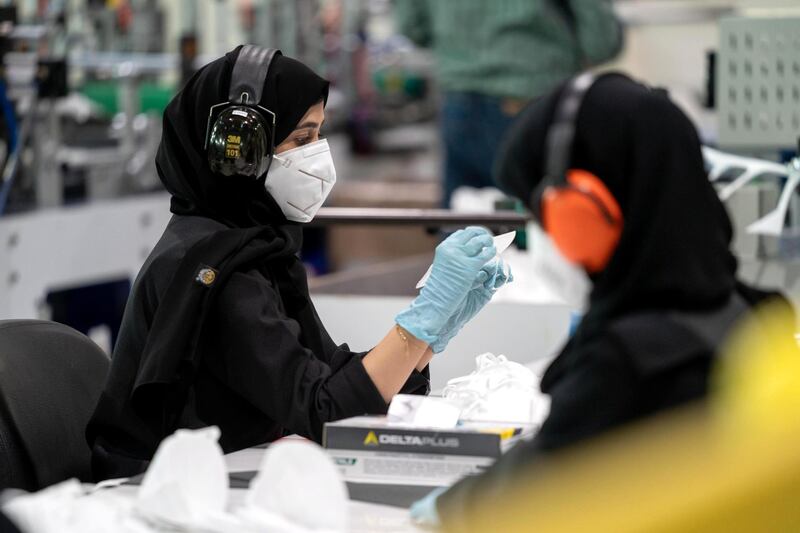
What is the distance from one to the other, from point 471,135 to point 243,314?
8.55 ft

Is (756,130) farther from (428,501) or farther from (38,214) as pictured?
(38,214)

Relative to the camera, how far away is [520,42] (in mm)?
4098

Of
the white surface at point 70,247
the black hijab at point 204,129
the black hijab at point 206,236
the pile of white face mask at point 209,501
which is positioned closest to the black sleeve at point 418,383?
the black hijab at point 206,236

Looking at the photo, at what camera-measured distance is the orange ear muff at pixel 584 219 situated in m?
1.14

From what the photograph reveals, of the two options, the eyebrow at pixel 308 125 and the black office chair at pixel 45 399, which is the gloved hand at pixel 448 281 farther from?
the black office chair at pixel 45 399

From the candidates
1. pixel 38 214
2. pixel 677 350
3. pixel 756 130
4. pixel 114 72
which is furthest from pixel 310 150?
pixel 114 72

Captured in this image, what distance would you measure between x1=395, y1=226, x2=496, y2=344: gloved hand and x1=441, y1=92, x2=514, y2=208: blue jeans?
2.49 metres

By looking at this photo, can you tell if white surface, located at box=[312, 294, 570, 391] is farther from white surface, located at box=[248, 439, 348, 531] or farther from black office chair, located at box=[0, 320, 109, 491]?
white surface, located at box=[248, 439, 348, 531]

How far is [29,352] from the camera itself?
73.9 inches

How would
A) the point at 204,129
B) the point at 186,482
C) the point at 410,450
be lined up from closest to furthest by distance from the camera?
the point at 186,482 < the point at 410,450 < the point at 204,129

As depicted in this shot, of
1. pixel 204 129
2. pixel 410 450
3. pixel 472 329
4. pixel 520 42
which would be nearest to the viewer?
pixel 410 450

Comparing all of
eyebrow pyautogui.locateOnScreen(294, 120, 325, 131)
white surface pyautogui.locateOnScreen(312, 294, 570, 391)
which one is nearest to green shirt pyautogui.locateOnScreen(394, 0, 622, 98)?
white surface pyautogui.locateOnScreen(312, 294, 570, 391)

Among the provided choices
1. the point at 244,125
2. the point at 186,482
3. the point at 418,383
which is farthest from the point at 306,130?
the point at 186,482

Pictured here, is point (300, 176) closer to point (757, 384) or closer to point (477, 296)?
point (477, 296)
